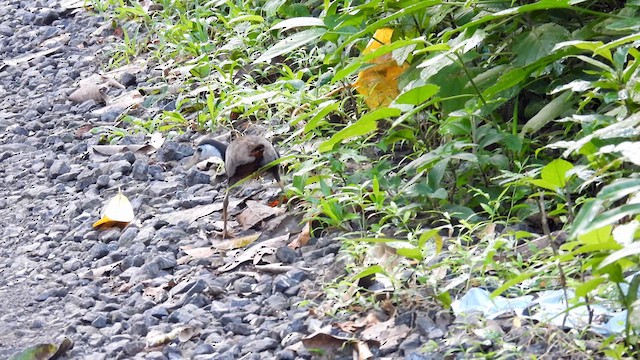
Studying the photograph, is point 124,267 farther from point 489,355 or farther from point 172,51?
point 172,51

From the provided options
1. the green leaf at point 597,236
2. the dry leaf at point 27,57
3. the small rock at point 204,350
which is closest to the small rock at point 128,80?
the dry leaf at point 27,57

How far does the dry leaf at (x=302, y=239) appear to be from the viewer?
3.43 m

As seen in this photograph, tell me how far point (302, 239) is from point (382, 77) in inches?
31.2

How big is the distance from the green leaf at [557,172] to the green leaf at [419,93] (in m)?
0.78

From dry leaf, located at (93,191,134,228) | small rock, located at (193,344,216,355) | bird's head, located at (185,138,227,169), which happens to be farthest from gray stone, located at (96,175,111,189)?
small rock, located at (193,344,216,355)

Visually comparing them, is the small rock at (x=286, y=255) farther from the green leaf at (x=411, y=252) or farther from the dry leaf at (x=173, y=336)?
the green leaf at (x=411, y=252)

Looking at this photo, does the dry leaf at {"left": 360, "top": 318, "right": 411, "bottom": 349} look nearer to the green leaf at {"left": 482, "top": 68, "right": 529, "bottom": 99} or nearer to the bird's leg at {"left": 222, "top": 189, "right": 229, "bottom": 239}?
the green leaf at {"left": 482, "top": 68, "right": 529, "bottom": 99}

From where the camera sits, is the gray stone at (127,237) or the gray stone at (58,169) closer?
the gray stone at (127,237)

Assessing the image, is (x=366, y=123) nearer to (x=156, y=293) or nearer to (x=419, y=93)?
(x=419, y=93)

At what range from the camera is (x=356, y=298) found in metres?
2.85

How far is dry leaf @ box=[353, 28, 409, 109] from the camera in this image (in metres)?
3.87

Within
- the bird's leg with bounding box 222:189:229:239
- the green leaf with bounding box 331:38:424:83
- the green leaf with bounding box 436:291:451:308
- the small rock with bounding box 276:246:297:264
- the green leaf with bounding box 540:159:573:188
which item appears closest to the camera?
the green leaf with bounding box 540:159:573:188

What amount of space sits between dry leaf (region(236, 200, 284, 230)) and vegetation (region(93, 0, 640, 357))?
113 millimetres

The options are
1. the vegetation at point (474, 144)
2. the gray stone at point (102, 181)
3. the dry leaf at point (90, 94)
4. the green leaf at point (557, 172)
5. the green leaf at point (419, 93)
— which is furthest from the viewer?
the dry leaf at point (90, 94)
